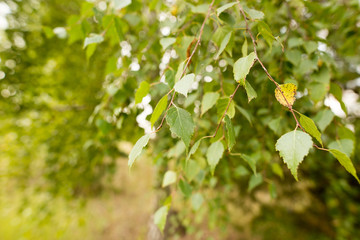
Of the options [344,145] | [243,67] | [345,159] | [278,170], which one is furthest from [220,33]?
[278,170]

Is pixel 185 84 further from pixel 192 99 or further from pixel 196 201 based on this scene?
pixel 196 201

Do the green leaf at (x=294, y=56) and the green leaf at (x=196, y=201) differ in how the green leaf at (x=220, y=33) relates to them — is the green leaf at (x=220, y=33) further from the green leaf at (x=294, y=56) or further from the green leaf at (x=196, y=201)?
the green leaf at (x=196, y=201)

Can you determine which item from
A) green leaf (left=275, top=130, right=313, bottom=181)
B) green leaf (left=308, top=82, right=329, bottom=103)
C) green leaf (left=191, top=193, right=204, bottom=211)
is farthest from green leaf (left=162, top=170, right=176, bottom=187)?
green leaf (left=308, top=82, right=329, bottom=103)

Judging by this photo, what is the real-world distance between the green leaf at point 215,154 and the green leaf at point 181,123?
0.39 ft

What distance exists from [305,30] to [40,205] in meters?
2.63

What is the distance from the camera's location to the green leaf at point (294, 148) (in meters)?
0.40

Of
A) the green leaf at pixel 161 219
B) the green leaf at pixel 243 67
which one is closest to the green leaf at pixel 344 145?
the green leaf at pixel 243 67

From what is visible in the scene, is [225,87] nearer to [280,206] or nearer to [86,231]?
[280,206]

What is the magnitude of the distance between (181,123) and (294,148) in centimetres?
24

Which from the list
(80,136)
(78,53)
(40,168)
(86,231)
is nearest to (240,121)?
(80,136)

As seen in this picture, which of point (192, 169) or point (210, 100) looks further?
point (192, 169)

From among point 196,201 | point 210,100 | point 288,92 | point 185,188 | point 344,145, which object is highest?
point 288,92

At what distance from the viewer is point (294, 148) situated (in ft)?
1.36

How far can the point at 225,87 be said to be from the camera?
73cm
